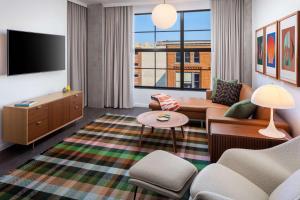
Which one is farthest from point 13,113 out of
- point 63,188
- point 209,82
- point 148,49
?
point 209,82

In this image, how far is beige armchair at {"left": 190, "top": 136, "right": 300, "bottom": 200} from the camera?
5.41 feet

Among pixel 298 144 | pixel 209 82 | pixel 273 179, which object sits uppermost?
pixel 209 82

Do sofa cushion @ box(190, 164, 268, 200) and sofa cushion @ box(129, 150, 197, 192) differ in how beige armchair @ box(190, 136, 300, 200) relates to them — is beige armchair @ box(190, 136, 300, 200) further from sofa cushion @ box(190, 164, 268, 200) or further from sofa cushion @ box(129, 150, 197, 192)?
sofa cushion @ box(129, 150, 197, 192)

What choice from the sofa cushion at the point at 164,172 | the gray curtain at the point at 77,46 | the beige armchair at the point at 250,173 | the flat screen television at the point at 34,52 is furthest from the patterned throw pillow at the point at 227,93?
the gray curtain at the point at 77,46

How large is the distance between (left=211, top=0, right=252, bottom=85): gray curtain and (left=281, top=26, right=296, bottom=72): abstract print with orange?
228cm

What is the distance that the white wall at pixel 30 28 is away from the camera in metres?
3.43

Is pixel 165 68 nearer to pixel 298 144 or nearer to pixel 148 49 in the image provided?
pixel 148 49

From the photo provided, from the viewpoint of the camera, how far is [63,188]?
2469mm

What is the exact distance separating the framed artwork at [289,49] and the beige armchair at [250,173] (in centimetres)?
104

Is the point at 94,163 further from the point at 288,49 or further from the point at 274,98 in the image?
the point at 288,49

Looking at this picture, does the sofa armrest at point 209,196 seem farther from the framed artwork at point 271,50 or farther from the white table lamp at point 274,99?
the framed artwork at point 271,50

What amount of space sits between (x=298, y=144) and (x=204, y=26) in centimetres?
469

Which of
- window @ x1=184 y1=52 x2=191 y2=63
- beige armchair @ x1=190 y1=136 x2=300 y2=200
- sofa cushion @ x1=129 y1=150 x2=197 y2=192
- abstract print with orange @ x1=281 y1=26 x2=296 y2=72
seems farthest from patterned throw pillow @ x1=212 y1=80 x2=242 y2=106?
sofa cushion @ x1=129 y1=150 x2=197 y2=192

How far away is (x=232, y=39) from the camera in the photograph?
5.33m
